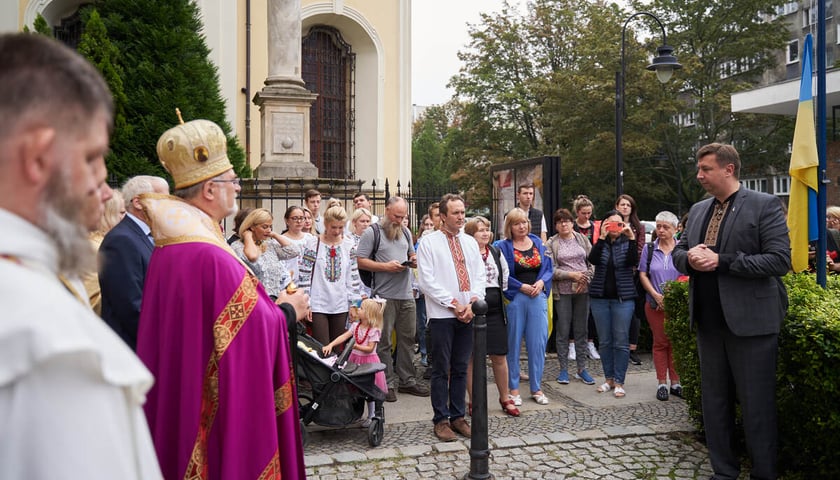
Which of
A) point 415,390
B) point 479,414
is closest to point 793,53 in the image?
point 415,390

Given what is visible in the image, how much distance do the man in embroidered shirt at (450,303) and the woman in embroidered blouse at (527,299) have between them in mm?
1135

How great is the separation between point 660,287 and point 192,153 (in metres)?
6.07

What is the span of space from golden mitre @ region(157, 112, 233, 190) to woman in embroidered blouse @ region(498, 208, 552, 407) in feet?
15.6

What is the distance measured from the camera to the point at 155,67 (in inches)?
545

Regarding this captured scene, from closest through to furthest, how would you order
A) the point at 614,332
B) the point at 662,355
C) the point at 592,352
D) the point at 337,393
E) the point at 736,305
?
Result: the point at 736,305 < the point at 337,393 < the point at 662,355 < the point at 614,332 < the point at 592,352

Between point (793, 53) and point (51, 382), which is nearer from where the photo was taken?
point (51, 382)

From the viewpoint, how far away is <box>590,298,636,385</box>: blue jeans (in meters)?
7.70

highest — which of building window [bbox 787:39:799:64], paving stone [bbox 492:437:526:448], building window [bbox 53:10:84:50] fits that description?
building window [bbox 787:39:799:64]

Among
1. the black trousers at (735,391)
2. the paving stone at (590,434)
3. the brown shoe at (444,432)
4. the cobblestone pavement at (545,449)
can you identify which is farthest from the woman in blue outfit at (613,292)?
the black trousers at (735,391)

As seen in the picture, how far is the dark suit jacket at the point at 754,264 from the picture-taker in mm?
4582

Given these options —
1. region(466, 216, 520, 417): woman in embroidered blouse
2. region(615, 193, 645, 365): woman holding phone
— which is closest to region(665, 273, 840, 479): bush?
region(466, 216, 520, 417): woman in embroidered blouse

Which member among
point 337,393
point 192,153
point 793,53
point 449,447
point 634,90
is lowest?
point 449,447

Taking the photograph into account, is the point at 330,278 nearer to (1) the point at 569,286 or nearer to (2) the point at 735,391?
(1) the point at 569,286

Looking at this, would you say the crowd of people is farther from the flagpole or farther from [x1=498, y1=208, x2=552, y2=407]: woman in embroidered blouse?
the flagpole
